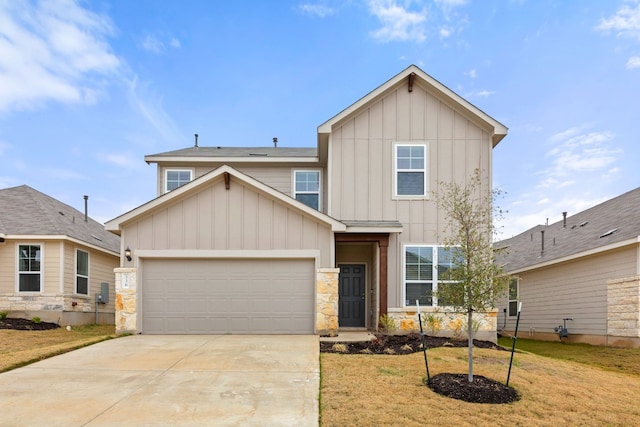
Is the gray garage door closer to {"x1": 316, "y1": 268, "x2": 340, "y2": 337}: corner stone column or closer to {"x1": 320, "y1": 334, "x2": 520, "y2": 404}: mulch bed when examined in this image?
{"x1": 316, "y1": 268, "x2": 340, "y2": 337}: corner stone column

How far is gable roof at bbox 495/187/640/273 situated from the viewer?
1328 centimetres

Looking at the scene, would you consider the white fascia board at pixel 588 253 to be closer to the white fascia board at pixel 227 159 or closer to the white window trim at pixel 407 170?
the white window trim at pixel 407 170

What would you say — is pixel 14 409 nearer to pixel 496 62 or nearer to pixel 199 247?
pixel 199 247

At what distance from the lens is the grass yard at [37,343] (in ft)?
28.3

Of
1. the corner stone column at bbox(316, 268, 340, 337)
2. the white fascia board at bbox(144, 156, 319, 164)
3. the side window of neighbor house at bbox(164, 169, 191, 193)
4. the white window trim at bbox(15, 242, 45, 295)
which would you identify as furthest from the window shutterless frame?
the corner stone column at bbox(316, 268, 340, 337)

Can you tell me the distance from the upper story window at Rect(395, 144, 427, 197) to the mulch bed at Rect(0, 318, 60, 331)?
11834mm

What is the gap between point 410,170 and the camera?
1291 cm

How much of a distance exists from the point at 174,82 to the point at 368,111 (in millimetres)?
9385

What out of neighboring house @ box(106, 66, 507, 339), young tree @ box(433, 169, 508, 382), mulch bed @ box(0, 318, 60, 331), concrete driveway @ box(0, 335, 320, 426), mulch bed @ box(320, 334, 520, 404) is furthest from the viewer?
mulch bed @ box(0, 318, 60, 331)

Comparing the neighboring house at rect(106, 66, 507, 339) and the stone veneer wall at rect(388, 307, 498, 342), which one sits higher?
the neighboring house at rect(106, 66, 507, 339)

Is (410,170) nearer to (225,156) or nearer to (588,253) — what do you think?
(588,253)

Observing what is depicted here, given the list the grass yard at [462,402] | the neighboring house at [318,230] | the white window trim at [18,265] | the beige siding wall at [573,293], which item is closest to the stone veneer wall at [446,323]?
the neighboring house at [318,230]

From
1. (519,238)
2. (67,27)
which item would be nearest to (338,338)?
(67,27)

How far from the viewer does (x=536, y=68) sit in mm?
16625
